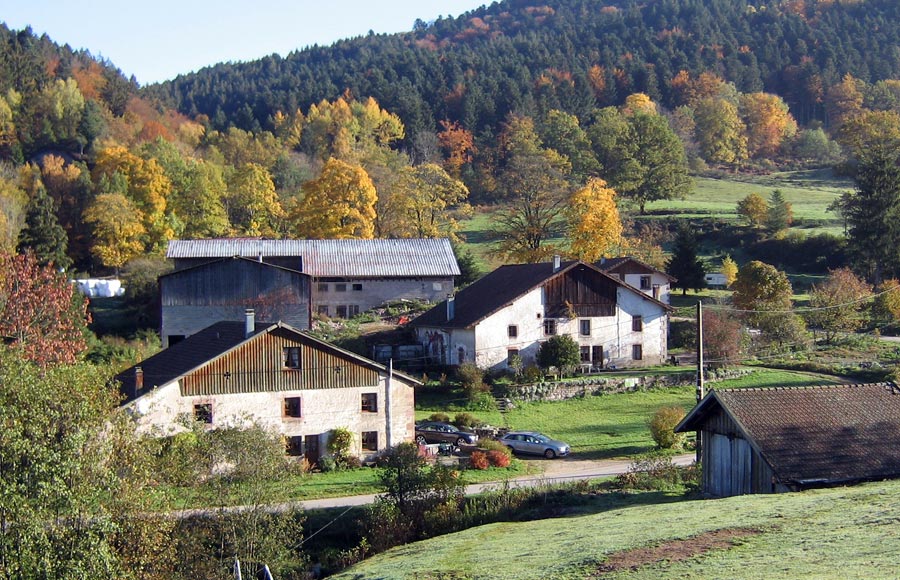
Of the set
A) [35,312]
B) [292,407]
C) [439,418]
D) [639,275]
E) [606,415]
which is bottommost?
[606,415]

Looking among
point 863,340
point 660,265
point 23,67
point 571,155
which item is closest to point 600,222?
point 660,265

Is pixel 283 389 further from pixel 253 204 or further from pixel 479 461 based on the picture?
pixel 253 204

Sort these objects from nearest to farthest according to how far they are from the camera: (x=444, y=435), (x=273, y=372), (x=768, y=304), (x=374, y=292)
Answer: (x=273, y=372) → (x=444, y=435) → (x=768, y=304) → (x=374, y=292)

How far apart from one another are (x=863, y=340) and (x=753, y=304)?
655 centimetres

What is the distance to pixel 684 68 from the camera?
166 m

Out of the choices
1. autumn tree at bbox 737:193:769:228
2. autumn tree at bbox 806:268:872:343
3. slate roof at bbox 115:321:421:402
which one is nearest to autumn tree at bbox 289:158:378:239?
autumn tree at bbox 806:268:872:343

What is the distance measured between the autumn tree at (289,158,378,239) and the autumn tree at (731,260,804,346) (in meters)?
30.1

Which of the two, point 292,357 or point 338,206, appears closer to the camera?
point 292,357

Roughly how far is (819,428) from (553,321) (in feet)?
90.8

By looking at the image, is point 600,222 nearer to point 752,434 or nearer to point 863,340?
point 863,340

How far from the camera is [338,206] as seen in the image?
79.8 metres

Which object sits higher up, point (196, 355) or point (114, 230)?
point (114, 230)

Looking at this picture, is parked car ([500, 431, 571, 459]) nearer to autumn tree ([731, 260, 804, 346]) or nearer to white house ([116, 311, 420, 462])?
white house ([116, 311, 420, 462])

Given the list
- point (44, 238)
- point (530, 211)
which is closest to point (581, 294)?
point (530, 211)
